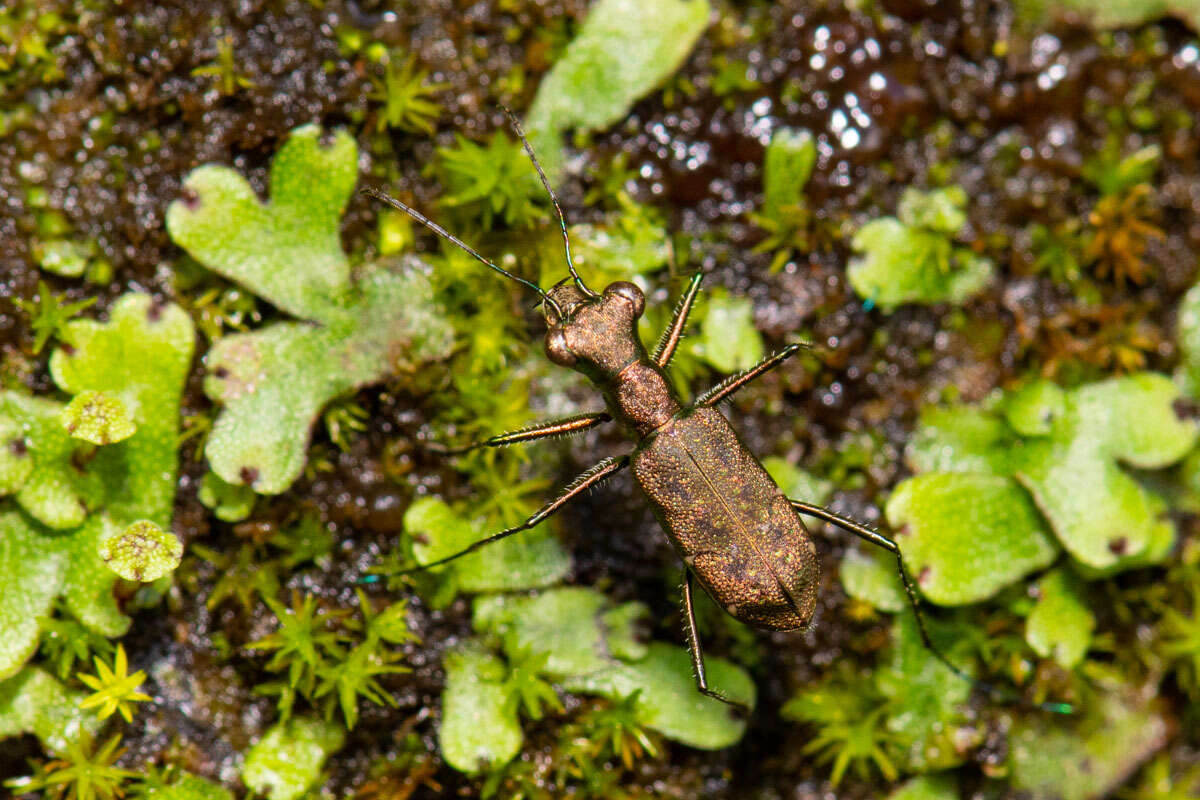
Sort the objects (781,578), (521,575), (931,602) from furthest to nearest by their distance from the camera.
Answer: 1. (931,602)
2. (521,575)
3. (781,578)

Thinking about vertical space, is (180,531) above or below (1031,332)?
below

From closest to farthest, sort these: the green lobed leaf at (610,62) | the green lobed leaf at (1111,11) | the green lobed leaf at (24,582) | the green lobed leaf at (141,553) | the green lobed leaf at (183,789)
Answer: the green lobed leaf at (141,553) → the green lobed leaf at (24,582) → the green lobed leaf at (183,789) → the green lobed leaf at (610,62) → the green lobed leaf at (1111,11)

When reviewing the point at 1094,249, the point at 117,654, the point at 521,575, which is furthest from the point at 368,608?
the point at 1094,249

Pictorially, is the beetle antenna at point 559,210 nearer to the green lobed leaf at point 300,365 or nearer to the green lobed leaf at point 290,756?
the green lobed leaf at point 300,365

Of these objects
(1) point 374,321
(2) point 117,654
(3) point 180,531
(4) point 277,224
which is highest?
(4) point 277,224

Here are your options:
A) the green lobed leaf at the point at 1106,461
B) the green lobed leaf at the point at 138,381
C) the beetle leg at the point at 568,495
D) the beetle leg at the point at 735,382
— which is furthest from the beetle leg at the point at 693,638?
the green lobed leaf at the point at 138,381

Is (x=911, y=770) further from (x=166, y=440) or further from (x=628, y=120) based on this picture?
(x=166, y=440)
